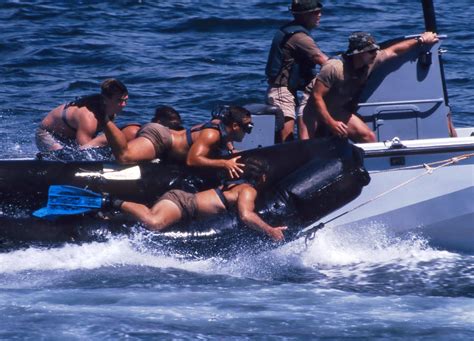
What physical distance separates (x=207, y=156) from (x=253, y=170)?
36 centimetres

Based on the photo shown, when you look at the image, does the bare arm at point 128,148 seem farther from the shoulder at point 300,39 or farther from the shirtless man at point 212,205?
the shoulder at point 300,39

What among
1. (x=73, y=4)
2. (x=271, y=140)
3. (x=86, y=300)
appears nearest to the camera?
(x=86, y=300)

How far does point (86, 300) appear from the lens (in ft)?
24.8

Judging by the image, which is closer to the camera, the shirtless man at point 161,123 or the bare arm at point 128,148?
the bare arm at point 128,148

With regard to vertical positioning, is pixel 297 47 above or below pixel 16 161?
above

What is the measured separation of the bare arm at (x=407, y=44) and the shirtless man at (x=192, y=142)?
120cm

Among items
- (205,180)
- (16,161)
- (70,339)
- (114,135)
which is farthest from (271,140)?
(70,339)

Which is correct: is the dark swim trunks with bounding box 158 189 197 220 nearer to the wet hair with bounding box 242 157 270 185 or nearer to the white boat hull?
the wet hair with bounding box 242 157 270 185

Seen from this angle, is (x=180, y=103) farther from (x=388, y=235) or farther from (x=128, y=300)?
(x=128, y=300)

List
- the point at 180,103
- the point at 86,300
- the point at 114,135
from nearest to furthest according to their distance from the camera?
the point at 86,300, the point at 114,135, the point at 180,103

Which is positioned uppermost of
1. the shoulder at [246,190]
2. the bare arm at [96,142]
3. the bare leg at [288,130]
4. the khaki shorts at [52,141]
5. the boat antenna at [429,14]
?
the boat antenna at [429,14]

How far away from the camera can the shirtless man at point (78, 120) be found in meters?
8.53

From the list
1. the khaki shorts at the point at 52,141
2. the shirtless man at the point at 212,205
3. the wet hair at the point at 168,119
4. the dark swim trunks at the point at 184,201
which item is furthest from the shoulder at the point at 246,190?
the khaki shorts at the point at 52,141

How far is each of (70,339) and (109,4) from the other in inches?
473
